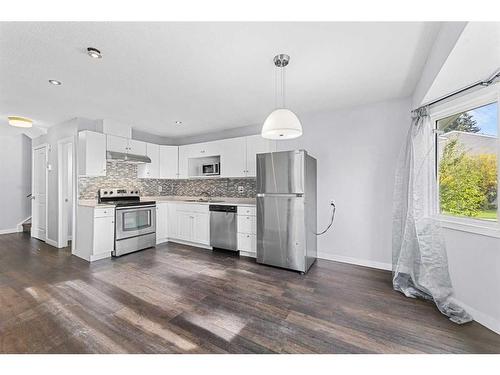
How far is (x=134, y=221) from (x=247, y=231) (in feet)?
6.89

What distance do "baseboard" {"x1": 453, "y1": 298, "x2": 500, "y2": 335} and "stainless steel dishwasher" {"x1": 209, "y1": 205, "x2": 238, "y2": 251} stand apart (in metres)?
2.86

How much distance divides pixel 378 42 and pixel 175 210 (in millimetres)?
4174

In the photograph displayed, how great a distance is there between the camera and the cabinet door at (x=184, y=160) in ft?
15.7

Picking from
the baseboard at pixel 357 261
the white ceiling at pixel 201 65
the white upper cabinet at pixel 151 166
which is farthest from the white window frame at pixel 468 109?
the white upper cabinet at pixel 151 166

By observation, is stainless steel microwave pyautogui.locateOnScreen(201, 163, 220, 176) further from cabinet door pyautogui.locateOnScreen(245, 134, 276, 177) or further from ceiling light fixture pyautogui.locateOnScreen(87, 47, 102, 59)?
ceiling light fixture pyautogui.locateOnScreen(87, 47, 102, 59)

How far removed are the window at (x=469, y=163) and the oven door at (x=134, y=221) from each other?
14.8 feet

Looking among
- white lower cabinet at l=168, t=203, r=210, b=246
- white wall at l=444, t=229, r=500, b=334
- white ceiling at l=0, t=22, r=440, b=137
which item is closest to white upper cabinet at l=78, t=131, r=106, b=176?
white ceiling at l=0, t=22, r=440, b=137

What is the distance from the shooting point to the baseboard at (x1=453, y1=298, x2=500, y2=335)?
5.69ft

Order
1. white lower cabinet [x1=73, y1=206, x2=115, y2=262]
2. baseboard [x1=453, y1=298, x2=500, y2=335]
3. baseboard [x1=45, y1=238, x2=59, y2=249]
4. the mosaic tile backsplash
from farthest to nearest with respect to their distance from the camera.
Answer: baseboard [x1=45, y1=238, x2=59, y2=249] → the mosaic tile backsplash → white lower cabinet [x1=73, y1=206, x2=115, y2=262] → baseboard [x1=453, y1=298, x2=500, y2=335]

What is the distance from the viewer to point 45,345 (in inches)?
60.3

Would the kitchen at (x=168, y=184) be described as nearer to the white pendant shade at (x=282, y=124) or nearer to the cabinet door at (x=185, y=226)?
the cabinet door at (x=185, y=226)

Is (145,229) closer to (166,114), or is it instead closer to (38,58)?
(166,114)

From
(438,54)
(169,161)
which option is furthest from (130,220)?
(438,54)

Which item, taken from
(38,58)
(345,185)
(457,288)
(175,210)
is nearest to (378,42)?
(345,185)
